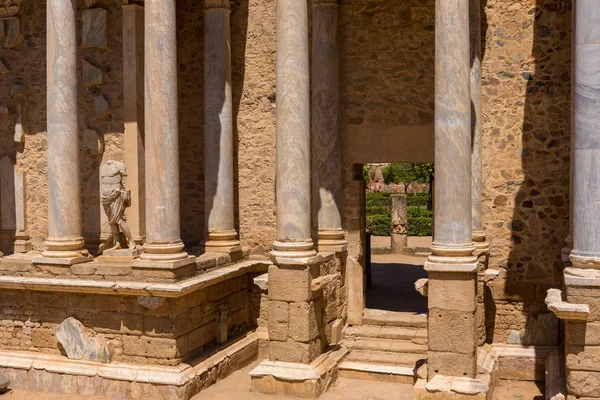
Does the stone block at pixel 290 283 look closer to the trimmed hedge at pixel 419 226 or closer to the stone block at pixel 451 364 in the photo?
the stone block at pixel 451 364

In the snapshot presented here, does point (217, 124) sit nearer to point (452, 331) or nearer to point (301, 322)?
point (301, 322)

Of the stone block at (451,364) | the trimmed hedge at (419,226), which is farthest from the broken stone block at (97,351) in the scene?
the trimmed hedge at (419,226)

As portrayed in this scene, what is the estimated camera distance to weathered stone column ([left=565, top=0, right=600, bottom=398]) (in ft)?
23.5

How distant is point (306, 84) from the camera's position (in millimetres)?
9164

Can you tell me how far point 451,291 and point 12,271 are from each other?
672 centimetres

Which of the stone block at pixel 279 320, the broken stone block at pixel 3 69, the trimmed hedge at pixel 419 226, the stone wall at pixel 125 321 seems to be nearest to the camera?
the stone wall at pixel 125 321

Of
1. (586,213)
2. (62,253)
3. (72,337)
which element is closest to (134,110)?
(62,253)

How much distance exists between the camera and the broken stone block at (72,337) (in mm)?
9164

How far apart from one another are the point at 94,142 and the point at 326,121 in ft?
15.1

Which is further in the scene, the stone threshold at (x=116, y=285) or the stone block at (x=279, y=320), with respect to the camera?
the stone block at (x=279, y=320)

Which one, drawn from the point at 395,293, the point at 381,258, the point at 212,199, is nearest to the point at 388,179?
the point at 381,258

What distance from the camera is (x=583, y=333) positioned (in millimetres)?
7188

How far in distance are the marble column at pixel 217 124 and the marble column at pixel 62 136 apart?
236 centimetres

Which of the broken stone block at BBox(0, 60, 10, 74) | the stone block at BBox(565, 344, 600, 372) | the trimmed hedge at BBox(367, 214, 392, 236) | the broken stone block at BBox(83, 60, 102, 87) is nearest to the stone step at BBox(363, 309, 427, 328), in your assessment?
the stone block at BBox(565, 344, 600, 372)
